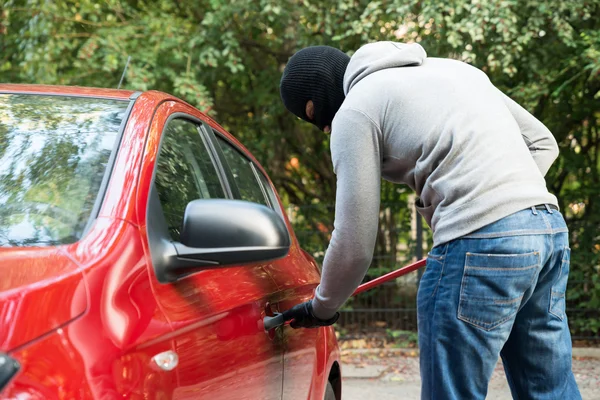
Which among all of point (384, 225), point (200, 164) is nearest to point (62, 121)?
point (200, 164)

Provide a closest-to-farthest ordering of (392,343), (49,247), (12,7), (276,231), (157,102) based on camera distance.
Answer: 1. (49,247)
2. (276,231)
3. (157,102)
4. (12,7)
5. (392,343)

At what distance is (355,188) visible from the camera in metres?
Result: 2.38

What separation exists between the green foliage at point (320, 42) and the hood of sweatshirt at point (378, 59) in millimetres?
4133

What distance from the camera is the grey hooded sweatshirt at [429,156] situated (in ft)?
7.73

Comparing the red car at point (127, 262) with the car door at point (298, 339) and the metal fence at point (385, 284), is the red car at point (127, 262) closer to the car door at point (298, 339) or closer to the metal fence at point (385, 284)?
the car door at point (298, 339)

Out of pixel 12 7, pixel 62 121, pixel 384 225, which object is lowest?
pixel 384 225

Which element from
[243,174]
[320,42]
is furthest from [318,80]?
[320,42]

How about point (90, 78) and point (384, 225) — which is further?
point (384, 225)

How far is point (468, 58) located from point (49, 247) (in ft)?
Answer: 17.8

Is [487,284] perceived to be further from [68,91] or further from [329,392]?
[68,91]

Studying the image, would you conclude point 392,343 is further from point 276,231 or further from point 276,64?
point 276,231

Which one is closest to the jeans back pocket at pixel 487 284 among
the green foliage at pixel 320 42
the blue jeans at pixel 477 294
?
the blue jeans at pixel 477 294

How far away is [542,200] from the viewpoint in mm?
2434

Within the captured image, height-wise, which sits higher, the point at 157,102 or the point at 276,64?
the point at 157,102
